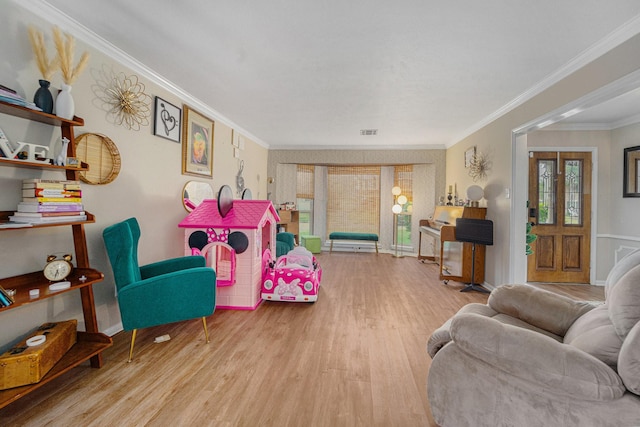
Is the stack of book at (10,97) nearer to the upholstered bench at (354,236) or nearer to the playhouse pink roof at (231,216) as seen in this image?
the playhouse pink roof at (231,216)

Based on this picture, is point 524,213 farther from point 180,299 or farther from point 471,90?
point 180,299

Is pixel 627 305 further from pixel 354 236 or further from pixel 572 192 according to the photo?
pixel 354 236

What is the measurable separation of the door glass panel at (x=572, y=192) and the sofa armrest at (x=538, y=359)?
4.30 metres

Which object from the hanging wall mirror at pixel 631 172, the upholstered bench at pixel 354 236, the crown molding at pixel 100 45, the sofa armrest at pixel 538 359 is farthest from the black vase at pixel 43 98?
the hanging wall mirror at pixel 631 172

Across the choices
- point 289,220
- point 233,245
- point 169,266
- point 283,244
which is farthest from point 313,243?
point 169,266

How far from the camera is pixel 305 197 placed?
7.14m

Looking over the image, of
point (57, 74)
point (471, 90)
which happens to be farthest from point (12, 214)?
point (471, 90)

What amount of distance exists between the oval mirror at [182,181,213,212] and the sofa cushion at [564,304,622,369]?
3647 millimetres

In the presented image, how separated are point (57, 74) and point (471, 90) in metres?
3.87

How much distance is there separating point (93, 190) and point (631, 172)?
6.44 meters

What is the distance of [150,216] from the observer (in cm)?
294

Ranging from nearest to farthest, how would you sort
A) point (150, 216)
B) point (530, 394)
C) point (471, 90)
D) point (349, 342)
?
point (530, 394), point (349, 342), point (150, 216), point (471, 90)

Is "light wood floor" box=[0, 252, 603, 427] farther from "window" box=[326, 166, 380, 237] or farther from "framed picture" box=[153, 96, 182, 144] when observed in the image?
"window" box=[326, 166, 380, 237]

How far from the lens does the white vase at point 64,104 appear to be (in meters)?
1.85
